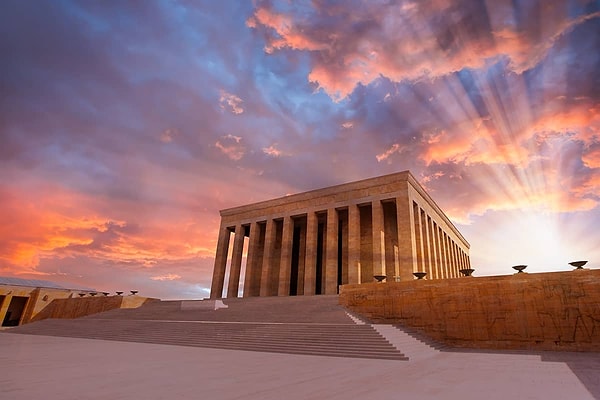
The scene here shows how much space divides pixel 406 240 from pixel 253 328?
15.0 m

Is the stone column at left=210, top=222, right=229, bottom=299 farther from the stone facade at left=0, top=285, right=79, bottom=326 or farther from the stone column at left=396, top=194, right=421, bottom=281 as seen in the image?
the stone column at left=396, top=194, right=421, bottom=281

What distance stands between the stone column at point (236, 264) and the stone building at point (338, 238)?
10 centimetres

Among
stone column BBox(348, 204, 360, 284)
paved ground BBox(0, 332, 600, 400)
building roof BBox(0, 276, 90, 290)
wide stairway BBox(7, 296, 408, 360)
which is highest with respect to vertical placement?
stone column BBox(348, 204, 360, 284)

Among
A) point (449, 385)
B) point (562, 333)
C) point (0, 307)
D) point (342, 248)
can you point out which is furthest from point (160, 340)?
point (0, 307)

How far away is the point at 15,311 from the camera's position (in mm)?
34500

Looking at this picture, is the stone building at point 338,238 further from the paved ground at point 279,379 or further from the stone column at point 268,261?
the paved ground at point 279,379

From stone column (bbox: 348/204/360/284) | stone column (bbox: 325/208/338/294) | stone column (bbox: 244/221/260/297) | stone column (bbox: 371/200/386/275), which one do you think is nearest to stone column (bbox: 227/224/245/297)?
stone column (bbox: 244/221/260/297)

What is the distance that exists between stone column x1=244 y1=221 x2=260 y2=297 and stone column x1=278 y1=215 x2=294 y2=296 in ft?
12.3

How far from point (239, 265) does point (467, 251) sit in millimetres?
32598

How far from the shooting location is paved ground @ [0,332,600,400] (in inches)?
168

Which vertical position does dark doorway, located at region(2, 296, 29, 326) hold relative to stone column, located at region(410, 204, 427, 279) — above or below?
below

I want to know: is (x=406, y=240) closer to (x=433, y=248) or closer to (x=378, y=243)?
(x=378, y=243)

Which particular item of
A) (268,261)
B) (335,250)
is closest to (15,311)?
(268,261)

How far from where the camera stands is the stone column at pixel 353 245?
25.1 metres
